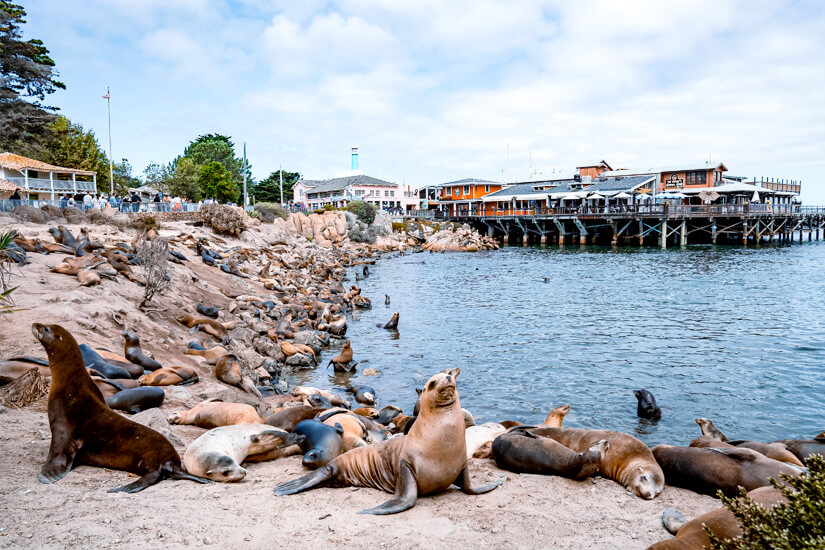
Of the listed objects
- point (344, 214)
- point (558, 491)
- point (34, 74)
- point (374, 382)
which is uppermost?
point (34, 74)

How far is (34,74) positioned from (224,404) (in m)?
30.3

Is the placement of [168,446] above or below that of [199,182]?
below

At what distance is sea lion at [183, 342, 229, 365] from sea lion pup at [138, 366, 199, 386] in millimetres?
2179

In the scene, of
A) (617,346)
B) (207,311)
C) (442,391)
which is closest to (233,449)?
(442,391)

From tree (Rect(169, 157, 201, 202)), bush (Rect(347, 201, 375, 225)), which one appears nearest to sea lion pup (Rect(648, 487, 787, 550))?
tree (Rect(169, 157, 201, 202))

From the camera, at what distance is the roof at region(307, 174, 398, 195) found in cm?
9744

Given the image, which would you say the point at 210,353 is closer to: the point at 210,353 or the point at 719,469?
the point at 210,353

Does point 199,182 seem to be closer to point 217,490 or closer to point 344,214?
point 344,214

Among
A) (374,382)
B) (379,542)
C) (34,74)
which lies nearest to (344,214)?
(34,74)

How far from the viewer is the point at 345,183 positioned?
98.6 metres

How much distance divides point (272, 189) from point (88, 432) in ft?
321

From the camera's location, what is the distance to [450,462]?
6.03 meters

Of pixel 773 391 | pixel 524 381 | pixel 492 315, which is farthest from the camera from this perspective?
pixel 492 315

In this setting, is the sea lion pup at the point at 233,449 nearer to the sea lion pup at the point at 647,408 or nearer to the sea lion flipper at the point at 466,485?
the sea lion flipper at the point at 466,485
